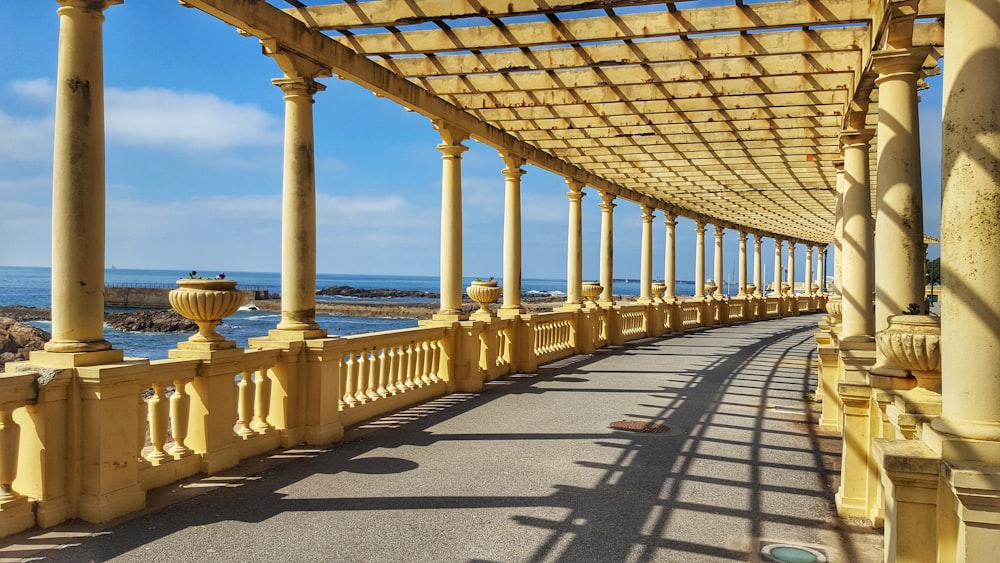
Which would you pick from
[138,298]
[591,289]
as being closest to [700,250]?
[591,289]

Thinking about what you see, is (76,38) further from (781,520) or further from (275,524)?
(781,520)

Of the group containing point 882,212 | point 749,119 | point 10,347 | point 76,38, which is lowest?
point 10,347

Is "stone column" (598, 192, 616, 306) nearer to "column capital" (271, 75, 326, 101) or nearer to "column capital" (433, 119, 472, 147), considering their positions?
"column capital" (433, 119, 472, 147)

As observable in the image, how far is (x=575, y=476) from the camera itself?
775cm

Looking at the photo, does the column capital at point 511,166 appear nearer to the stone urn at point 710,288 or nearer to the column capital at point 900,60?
the column capital at point 900,60

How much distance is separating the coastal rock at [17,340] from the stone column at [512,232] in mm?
22857

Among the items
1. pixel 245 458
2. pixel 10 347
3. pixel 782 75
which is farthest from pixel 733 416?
pixel 10 347

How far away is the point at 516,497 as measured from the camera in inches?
274

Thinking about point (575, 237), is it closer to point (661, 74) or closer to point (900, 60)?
point (661, 74)

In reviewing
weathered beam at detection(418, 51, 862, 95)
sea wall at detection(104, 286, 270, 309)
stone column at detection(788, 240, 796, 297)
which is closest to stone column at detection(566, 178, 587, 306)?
weathered beam at detection(418, 51, 862, 95)

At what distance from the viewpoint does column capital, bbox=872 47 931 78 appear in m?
7.41

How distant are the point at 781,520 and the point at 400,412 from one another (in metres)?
6.33

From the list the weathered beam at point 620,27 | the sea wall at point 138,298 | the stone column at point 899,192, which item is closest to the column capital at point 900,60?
the stone column at point 899,192

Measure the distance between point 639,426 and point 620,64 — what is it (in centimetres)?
558
